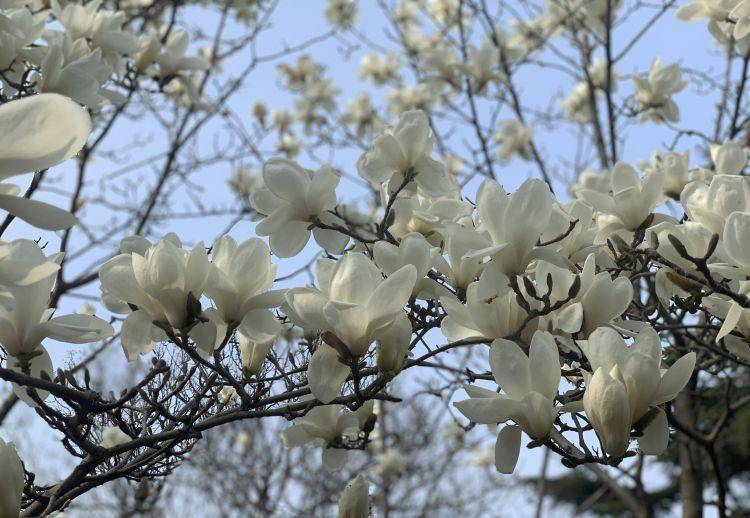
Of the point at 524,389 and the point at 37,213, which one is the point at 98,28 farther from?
the point at 524,389

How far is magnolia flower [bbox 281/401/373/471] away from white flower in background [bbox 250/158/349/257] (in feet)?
1.08

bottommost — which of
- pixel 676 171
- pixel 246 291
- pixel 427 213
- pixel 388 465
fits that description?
pixel 246 291

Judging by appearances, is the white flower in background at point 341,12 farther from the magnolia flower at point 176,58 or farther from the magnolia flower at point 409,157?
the magnolia flower at point 409,157

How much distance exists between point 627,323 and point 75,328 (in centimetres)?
87

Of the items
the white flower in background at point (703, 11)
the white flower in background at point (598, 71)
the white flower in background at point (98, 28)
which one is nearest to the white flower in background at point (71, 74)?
the white flower in background at point (98, 28)

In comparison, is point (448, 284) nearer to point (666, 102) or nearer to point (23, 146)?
point (23, 146)

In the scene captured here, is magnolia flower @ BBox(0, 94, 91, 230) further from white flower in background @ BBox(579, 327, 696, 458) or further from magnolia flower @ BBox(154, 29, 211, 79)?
magnolia flower @ BBox(154, 29, 211, 79)

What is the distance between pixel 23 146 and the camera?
0.74m

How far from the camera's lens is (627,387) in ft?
3.43

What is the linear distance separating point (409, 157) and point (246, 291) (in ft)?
1.88

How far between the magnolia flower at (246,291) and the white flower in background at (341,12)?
4.50 meters

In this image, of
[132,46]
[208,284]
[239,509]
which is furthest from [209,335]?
[239,509]

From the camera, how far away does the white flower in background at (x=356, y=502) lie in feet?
4.81

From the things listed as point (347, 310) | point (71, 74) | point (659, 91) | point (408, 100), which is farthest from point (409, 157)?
point (408, 100)
